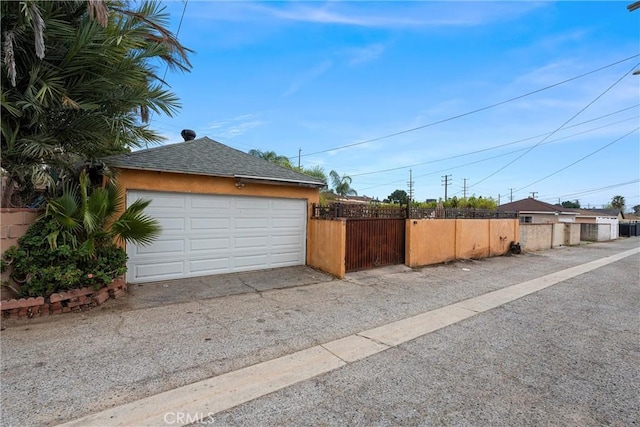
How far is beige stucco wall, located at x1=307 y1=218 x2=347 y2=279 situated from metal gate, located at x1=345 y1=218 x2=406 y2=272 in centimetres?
50

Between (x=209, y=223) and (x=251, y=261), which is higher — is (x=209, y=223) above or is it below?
above

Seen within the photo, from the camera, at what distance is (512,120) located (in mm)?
15875

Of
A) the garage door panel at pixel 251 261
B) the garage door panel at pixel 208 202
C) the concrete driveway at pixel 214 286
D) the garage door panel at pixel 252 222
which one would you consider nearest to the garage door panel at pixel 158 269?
the concrete driveway at pixel 214 286

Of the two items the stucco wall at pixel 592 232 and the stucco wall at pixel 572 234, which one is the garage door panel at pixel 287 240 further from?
the stucco wall at pixel 592 232

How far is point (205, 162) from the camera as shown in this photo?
7734mm

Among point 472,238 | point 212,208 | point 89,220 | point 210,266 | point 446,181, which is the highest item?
point 446,181

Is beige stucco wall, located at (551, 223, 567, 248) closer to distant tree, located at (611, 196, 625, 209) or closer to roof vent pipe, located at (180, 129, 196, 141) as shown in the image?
roof vent pipe, located at (180, 129, 196, 141)

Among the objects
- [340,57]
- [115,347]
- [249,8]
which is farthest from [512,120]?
[115,347]

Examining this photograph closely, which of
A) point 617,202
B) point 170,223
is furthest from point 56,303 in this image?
point 617,202

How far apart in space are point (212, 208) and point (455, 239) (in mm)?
8749

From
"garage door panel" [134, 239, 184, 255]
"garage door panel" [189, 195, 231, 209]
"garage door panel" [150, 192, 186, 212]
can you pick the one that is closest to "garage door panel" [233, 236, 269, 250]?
"garage door panel" [189, 195, 231, 209]

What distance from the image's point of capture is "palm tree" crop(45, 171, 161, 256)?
488 centimetres

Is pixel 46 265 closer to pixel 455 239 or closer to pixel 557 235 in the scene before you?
pixel 455 239

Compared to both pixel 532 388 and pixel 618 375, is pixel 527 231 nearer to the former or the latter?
pixel 618 375
